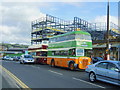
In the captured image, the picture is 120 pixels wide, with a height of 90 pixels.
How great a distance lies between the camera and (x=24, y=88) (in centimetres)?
928

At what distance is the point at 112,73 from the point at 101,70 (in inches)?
40.8

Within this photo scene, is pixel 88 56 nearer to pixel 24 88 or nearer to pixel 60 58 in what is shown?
pixel 60 58

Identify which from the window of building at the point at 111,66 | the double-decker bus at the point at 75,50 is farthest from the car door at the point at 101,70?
the double-decker bus at the point at 75,50

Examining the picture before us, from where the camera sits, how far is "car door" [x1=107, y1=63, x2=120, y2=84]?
9.48 metres

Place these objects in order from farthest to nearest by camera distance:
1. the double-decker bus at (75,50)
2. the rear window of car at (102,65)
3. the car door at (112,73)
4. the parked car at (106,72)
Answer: the double-decker bus at (75,50) → the rear window of car at (102,65) → the parked car at (106,72) → the car door at (112,73)

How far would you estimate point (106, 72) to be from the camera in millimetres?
10352

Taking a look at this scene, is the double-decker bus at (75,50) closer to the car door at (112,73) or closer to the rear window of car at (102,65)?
the rear window of car at (102,65)

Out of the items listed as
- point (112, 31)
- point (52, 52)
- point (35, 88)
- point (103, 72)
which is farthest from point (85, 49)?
point (112, 31)

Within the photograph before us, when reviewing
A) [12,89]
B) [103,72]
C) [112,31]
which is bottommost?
[12,89]

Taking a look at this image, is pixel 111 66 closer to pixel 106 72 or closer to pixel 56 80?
pixel 106 72

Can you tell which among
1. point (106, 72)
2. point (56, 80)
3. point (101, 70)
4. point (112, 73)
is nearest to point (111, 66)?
point (106, 72)

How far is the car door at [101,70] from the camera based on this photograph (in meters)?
10.6

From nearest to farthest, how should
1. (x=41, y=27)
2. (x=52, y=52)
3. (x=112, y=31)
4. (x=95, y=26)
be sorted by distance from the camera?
(x=52, y=52)
(x=112, y=31)
(x=95, y=26)
(x=41, y=27)

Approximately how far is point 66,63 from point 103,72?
9.91 m
